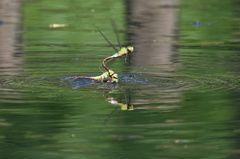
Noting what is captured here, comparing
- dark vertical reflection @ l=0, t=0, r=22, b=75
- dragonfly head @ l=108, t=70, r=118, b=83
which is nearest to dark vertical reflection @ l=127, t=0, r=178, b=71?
dragonfly head @ l=108, t=70, r=118, b=83

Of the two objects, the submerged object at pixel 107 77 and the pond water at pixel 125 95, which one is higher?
the submerged object at pixel 107 77

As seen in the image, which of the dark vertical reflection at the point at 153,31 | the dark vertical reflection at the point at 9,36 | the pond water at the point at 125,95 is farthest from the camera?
the dark vertical reflection at the point at 153,31

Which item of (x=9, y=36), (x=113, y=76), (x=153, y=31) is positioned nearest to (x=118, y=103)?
(x=113, y=76)

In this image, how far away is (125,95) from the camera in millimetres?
7215

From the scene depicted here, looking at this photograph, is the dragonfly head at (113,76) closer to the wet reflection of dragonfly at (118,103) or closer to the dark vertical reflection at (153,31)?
the wet reflection of dragonfly at (118,103)

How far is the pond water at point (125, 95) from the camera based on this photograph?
527 cm

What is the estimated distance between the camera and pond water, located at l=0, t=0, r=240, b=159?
5.27 metres

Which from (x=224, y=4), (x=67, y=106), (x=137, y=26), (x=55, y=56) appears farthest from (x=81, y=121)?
(x=224, y=4)

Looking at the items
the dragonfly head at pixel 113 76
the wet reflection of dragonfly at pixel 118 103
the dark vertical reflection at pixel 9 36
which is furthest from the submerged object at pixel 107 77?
the dark vertical reflection at pixel 9 36

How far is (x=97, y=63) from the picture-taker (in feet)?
31.3

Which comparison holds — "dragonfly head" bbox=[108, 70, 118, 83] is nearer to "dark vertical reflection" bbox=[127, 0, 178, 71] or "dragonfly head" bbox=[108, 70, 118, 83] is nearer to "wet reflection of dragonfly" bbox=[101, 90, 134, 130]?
"wet reflection of dragonfly" bbox=[101, 90, 134, 130]

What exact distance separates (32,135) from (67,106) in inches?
43.2

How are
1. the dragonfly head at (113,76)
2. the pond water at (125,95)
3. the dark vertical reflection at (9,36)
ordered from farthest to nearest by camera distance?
the dark vertical reflection at (9,36) < the dragonfly head at (113,76) < the pond water at (125,95)

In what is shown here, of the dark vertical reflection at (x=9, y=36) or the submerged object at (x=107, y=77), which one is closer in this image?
the submerged object at (x=107, y=77)
